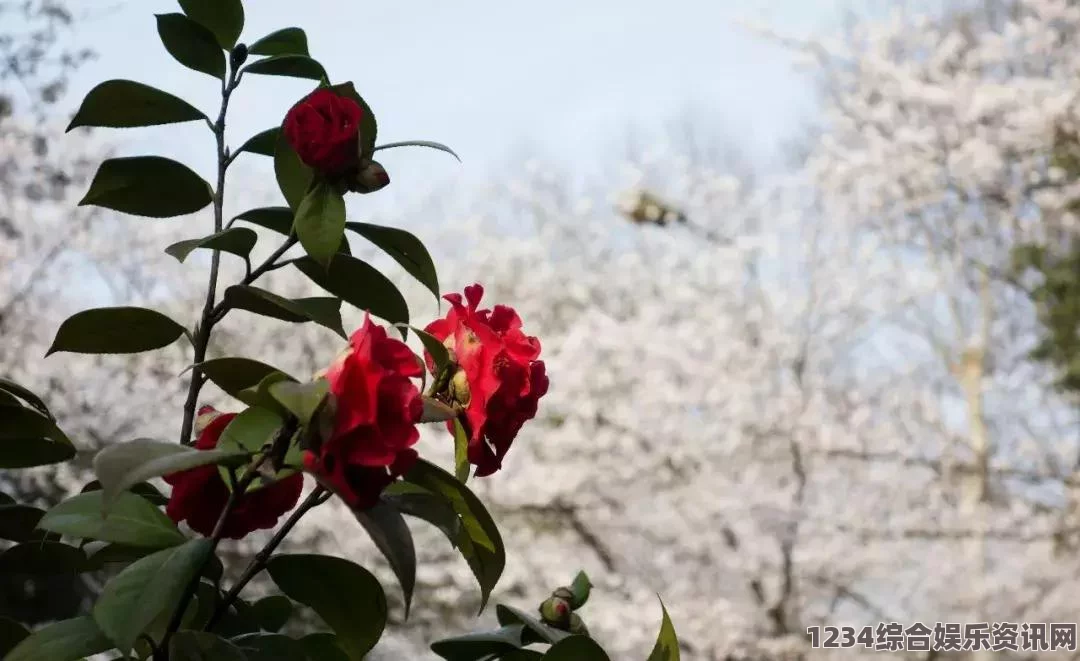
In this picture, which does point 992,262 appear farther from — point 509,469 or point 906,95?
point 509,469

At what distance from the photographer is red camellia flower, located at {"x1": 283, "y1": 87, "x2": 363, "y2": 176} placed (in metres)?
0.33

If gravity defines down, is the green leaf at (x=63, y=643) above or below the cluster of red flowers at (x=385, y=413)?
below

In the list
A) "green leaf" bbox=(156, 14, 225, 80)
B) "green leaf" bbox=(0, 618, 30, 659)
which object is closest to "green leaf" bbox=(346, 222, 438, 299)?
"green leaf" bbox=(156, 14, 225, 80)

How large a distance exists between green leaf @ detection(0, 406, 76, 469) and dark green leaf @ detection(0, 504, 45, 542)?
0.02 m

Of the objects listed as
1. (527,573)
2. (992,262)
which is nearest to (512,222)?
(527,573)

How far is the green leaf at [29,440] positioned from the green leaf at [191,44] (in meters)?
0.17

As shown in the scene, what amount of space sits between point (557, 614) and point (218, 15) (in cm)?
30

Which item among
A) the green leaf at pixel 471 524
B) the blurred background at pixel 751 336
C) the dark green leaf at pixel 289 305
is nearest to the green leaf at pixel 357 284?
the dark green leaf at pixel 289 305

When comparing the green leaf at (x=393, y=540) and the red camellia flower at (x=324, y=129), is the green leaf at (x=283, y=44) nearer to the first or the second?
the red camellia flower at (x=324, y=129)

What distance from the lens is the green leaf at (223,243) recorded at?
37cm

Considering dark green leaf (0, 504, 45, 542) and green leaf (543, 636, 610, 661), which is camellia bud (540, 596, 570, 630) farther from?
dark green leaf (0, 504, 45, 542)

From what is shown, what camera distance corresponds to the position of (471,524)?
342mm

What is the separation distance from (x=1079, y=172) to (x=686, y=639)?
70.3 inches

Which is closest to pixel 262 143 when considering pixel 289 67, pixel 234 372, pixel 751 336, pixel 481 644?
pixel 289 67
